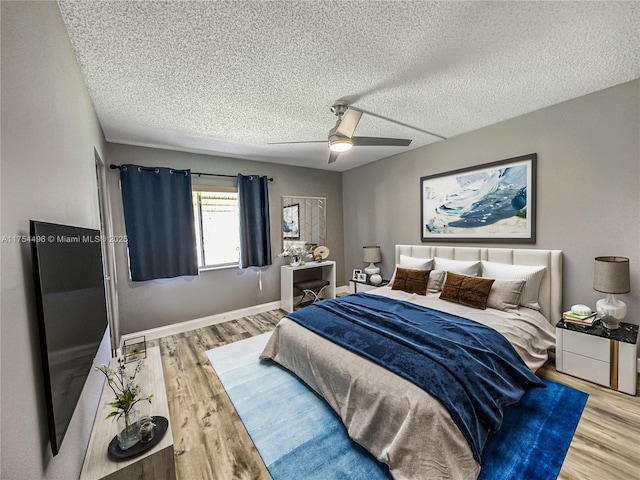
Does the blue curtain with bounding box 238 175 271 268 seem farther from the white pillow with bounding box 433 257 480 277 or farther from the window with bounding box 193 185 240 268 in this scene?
the white pillow with bounding box 433 257 480 277

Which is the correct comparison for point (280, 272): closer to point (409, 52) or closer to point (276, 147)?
point (276, 147)

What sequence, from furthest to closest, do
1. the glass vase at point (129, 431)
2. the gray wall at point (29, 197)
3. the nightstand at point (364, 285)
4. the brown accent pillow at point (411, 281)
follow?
1. the nightstand at point (364, 285)
2. the brown accent pillow at point (411, 281)
3. the glass vase at point (129, 431)
4. the gray wall at point (29, 197)

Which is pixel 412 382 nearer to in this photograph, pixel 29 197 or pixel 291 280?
pixel 29 197

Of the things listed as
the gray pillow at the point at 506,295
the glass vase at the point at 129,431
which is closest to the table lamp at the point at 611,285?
the gray pillow at the point at 506,295

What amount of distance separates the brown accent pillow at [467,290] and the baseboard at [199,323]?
2825mm

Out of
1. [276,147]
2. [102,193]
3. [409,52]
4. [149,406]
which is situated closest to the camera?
[149,406]

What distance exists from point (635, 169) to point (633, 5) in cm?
149

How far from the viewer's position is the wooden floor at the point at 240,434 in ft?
5.25

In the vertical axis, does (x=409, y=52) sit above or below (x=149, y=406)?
above

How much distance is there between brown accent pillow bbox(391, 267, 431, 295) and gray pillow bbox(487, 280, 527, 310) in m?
0.73

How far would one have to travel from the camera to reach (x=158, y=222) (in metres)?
3.55

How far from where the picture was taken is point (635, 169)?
230cm

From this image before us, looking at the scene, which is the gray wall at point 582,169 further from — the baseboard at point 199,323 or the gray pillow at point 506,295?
the baseboard at point 199,323

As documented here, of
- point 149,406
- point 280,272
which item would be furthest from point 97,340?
point 280,272
